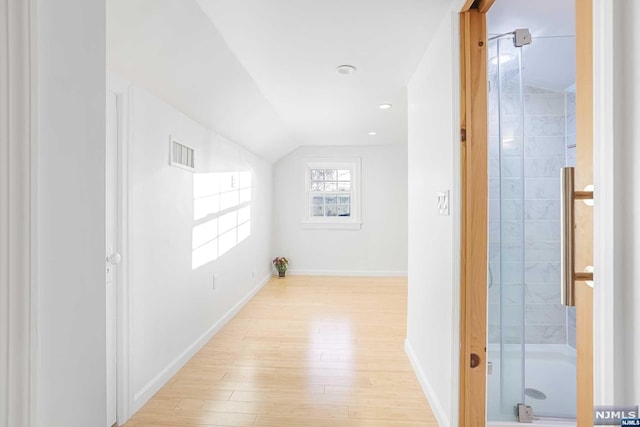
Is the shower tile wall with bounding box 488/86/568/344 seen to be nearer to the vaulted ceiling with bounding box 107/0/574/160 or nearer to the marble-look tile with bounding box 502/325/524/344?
the marble-look tile with bounding box 502/325/524/344

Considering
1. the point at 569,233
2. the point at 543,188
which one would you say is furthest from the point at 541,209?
the point at 569,233

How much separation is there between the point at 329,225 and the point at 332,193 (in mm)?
559

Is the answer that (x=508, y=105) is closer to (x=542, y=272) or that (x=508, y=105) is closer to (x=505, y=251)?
(x=505, y=251)

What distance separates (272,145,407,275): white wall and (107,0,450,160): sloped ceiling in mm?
2238

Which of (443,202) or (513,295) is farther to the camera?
(513,295)

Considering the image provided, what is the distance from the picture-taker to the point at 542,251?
221cm

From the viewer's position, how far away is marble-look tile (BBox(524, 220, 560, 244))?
6.76 ft

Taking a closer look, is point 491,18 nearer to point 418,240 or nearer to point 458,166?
point 458,166

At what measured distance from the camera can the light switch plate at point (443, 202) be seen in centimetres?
164

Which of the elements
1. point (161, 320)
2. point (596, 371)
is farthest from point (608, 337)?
point (161, 320)

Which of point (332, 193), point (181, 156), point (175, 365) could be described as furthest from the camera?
point (332, 193)
